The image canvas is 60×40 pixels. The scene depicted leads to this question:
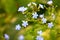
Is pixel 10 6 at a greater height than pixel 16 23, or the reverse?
pixel 10 6

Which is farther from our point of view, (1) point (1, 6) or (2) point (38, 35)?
(1) point (1, 6)

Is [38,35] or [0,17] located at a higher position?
[0,17]

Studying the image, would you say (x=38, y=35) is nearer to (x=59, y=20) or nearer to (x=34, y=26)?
(x=34, y=26)

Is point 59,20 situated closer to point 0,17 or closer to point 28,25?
point 28,25

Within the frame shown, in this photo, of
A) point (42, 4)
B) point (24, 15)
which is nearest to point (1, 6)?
point (24, 15)

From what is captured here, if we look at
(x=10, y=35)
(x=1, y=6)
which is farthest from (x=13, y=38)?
(x=1, y=6)

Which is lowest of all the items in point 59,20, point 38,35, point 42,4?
point 38,35
